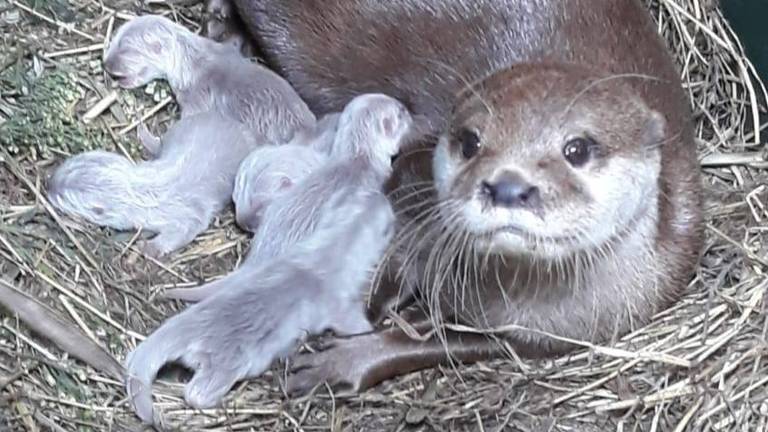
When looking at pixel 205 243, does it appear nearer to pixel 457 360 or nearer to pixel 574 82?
pixel 457 360

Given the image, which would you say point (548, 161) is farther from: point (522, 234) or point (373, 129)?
point (373, 129)

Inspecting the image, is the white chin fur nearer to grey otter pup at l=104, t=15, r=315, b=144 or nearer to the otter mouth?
the otter mouth

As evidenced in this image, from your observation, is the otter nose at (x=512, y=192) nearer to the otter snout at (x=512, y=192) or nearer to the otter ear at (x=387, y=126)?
the otter snout at (x=512, y=192)

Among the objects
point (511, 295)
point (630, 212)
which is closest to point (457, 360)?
point (511, 295)

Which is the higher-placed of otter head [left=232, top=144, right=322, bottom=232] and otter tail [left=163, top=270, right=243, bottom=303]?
otter head [left=232, top=144, right=322, bottom=232]

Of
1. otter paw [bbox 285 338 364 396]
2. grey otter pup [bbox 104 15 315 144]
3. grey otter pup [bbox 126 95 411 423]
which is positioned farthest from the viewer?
grey otter pup [bbox 104 15 315 144]

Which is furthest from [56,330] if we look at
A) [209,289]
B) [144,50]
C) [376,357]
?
[144,50]

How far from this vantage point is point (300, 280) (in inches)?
123

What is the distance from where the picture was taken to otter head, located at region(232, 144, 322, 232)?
10.9 feet

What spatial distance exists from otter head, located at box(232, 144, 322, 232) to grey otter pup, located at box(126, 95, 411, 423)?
3cm

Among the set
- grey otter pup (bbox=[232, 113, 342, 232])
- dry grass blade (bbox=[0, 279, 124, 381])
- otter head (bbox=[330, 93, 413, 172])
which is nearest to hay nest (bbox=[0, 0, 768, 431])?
dry grass blade (bbox=[0, 279, 124, 381])

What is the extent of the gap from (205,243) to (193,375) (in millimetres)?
425

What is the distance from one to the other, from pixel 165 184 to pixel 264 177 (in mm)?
197

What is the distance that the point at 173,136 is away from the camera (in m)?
3.45
